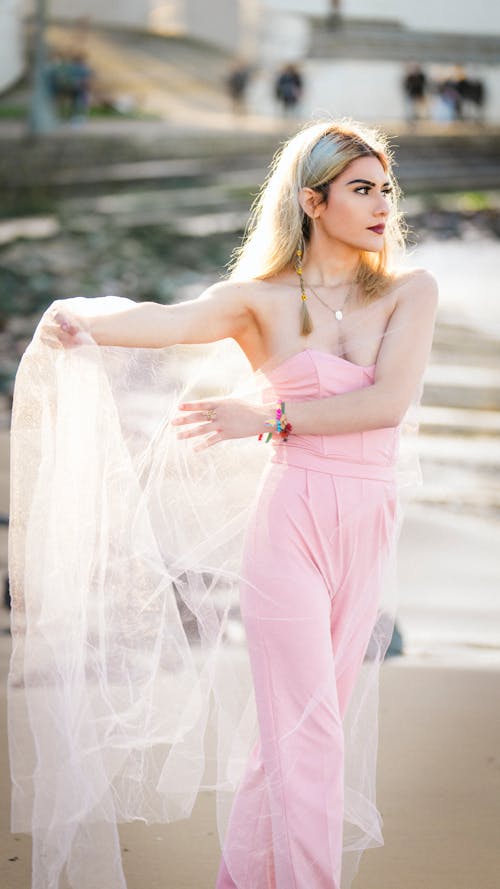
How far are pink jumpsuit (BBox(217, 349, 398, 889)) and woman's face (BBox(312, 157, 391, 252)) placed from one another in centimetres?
30

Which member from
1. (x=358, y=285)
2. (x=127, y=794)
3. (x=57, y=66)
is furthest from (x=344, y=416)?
(x=57, y=66)

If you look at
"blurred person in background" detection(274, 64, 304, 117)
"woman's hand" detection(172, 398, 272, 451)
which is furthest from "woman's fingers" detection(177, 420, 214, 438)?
"blurred person in background" detection(274, 64, 304, 117)

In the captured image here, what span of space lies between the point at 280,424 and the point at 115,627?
67 centimetres

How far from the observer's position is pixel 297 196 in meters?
3.24

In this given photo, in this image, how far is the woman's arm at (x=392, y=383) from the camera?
309 cm

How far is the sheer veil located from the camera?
3312 mm

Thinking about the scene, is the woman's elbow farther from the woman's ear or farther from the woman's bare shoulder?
the woman's ear

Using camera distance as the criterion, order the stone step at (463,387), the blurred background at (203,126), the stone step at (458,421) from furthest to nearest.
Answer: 1. the blurred background at (203,126)
2. the stone step at (463,387)
3. the stone step at (458,421)

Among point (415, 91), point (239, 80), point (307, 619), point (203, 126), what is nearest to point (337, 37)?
point (415, 91)

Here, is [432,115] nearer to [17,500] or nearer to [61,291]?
[61,291]

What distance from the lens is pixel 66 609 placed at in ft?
10.9

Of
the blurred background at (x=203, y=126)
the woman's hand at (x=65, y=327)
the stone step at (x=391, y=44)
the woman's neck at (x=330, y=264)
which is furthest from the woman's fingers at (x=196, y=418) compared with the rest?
the stone step at (x=391, y=44)

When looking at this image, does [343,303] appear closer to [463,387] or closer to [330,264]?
[330,264]

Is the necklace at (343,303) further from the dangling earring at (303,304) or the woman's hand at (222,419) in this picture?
the woman's hand at (222,419)
